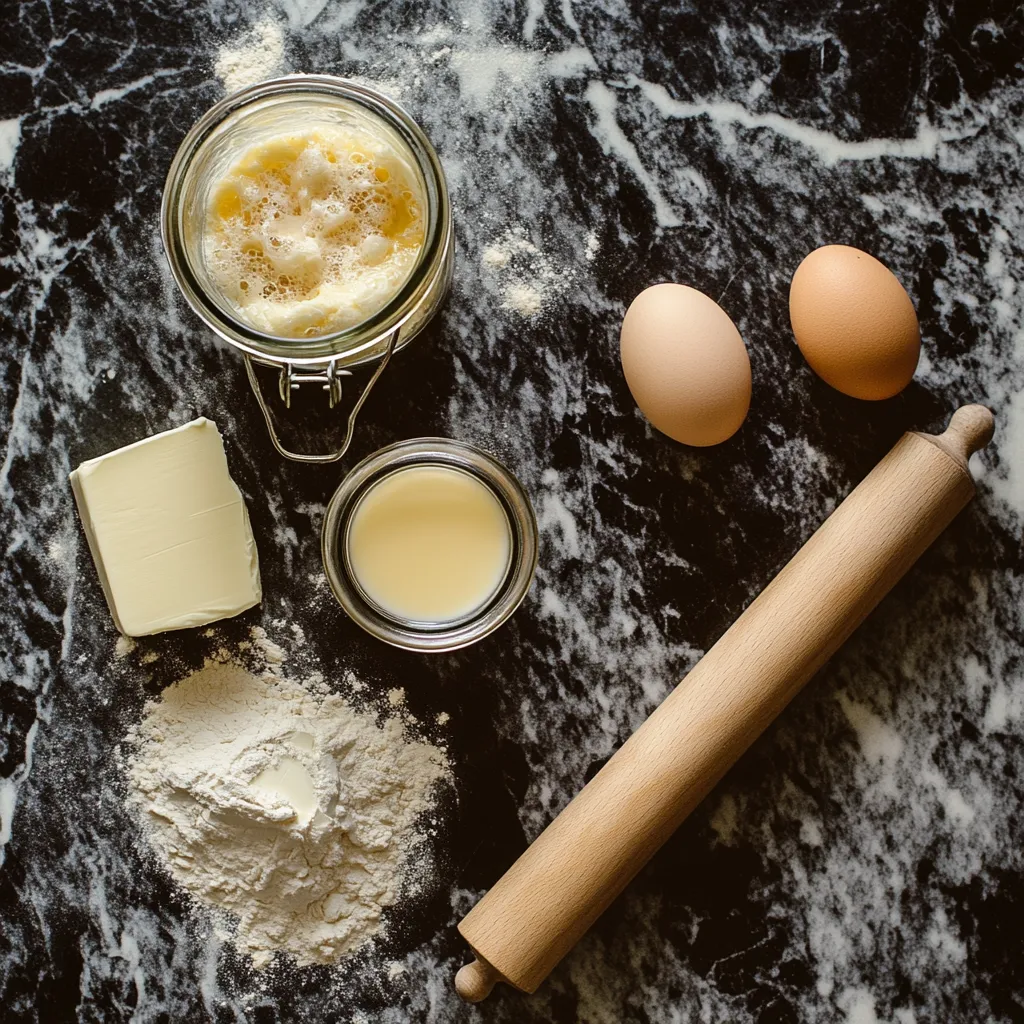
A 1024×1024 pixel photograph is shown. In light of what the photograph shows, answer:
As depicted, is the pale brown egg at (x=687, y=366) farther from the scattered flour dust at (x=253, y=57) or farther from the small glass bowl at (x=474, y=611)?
the scattered flour dust at (x=253, y=57)

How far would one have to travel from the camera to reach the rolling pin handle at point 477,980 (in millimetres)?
1053

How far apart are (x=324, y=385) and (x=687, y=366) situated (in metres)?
0.44

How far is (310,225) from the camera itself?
→ 978mm

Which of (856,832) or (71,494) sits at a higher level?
(71,494)

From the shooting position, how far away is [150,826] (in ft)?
3.76

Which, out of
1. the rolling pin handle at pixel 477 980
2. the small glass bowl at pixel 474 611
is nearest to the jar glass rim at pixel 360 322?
the small glass bowl at pixel 474 611

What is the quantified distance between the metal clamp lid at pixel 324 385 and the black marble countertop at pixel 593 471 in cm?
5

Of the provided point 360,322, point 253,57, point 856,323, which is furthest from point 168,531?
point 856,323

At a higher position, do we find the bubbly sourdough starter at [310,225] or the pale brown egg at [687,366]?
the bubbly sourdough starter at [310,225]

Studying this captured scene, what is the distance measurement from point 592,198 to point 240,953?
1.04m

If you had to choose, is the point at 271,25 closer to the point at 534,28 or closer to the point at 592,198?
the point at 534,28

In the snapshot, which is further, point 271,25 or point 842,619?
point 271,25

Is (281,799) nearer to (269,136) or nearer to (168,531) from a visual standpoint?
(168,531)

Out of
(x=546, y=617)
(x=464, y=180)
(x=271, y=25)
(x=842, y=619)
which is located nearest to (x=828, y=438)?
(x=842, y=619)
